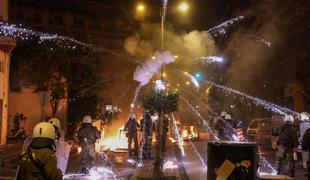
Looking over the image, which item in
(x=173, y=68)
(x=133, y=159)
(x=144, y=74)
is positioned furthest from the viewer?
(x=173, y=68)

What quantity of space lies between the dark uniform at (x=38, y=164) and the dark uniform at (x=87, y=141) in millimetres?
8343

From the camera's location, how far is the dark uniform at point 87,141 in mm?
13852

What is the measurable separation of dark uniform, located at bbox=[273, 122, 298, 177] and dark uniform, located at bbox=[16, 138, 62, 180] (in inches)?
364

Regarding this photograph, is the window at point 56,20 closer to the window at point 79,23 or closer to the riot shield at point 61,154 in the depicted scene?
the window at point 79,23

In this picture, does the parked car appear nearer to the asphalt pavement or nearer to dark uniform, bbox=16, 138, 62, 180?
the asphalt pavement

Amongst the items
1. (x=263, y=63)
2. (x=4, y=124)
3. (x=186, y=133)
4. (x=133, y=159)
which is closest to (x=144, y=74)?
(x=186, y=133)

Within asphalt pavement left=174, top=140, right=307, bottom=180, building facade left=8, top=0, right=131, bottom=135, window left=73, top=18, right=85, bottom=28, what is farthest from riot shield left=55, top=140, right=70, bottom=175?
window left=73, top=18, right=85, bottom=28

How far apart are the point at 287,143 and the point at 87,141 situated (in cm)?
597

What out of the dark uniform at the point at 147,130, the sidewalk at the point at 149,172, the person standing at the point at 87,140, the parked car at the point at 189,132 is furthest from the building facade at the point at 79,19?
the person standing at the point at 87,140

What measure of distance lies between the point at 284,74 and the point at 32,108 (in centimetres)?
1867

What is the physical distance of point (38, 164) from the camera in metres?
5.41

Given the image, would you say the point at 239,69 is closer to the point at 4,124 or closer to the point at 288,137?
the point at 4,124

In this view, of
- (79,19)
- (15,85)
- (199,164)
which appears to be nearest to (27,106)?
(15,85)

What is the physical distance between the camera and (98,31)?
62000mm
